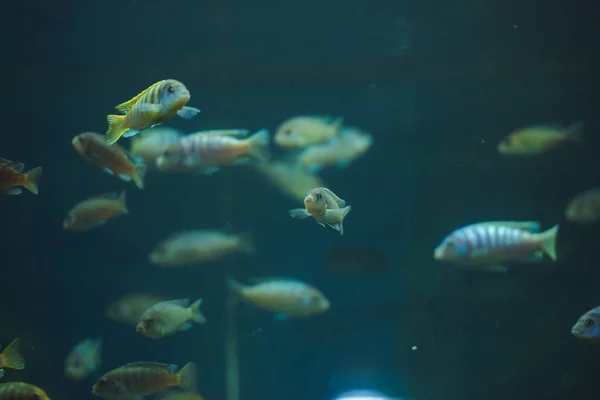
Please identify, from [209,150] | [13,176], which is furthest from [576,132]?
[13,176]

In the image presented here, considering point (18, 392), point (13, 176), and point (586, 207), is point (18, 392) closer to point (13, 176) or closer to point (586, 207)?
point (13, 176)

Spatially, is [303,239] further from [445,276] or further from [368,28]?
[368,28]

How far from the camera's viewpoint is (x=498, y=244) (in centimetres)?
383

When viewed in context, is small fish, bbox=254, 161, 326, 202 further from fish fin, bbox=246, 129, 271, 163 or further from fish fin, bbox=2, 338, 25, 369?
fish fin, bbox=2, 338, 25, 369

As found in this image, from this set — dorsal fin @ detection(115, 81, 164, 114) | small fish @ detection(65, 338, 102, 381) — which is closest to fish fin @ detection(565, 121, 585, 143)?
dorsal fin @ detection(115, 81, 164, 114)

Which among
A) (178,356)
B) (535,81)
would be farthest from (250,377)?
(535,81)

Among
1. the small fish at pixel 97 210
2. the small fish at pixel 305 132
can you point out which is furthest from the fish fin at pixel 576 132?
the small fish at pixel 97 210

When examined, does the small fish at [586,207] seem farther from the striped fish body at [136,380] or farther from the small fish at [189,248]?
the striped fish body at [136,380]

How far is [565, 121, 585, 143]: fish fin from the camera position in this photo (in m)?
5.65

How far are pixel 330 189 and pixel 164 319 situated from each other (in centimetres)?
283

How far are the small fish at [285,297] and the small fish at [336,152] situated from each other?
1372 millimetres

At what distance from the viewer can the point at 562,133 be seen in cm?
544

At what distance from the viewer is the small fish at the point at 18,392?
3092 millimetres

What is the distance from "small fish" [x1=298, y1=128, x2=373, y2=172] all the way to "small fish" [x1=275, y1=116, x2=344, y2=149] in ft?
0.31
